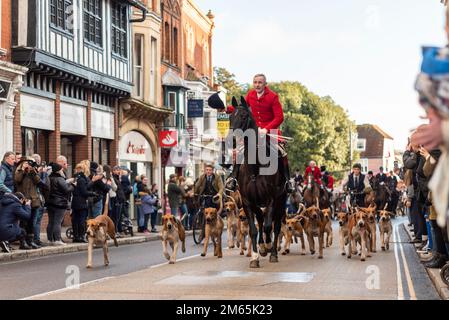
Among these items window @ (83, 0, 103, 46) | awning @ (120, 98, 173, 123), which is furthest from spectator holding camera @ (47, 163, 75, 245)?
awning @ (120, 98, 173, 123)

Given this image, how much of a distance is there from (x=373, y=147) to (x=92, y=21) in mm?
116080

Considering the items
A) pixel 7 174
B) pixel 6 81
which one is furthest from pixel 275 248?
pixel 6 81

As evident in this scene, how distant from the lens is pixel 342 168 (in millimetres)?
96438

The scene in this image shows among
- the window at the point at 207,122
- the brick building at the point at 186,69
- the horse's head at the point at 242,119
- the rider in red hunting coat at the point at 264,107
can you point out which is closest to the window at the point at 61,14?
the brick building at the point at 186,69

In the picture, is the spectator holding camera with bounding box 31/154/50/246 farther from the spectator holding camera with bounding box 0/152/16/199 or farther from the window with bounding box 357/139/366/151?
the window with bounding box 357/139/366/151

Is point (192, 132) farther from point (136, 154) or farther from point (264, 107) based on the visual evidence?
point (264, 107)

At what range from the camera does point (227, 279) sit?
39.3ft

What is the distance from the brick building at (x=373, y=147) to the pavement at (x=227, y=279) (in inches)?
5060

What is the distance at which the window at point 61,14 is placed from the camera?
2963cm

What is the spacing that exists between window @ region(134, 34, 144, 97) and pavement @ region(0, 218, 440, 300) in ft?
84.6

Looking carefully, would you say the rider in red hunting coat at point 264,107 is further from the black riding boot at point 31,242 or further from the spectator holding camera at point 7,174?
the black riding boot at point 31,242

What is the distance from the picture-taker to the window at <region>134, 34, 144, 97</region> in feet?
140

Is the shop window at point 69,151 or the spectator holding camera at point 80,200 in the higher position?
the shop window at point 69,151
